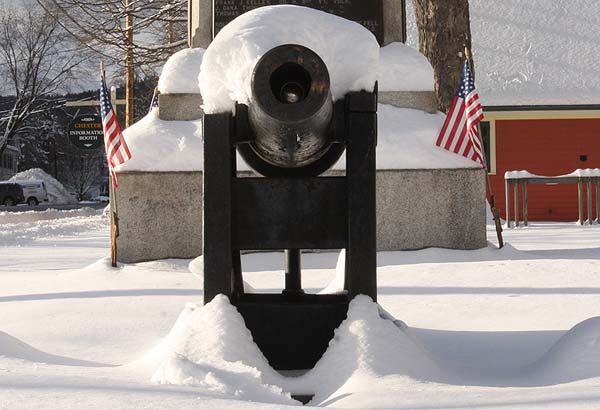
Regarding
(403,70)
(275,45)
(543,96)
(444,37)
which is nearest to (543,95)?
(543,96)

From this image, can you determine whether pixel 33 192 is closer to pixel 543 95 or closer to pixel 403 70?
pixel 543 95

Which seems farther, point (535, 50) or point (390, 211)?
point (535, 50)

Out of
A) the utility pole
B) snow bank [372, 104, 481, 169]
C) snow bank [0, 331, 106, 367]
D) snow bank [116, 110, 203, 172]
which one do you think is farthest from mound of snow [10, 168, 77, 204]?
snow bank [0, 331, 106, 367]

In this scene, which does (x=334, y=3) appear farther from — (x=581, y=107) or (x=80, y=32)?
(x=80, y=32)

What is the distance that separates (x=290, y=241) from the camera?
13.9 feet

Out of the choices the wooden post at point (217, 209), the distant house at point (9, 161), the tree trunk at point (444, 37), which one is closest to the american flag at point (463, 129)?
the tree trunk at point (444, 37)

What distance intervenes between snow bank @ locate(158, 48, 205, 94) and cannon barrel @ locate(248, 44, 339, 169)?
550 cm

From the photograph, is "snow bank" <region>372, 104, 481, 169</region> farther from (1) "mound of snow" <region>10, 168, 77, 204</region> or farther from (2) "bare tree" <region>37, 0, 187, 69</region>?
(1) "mound of snow" <region>10, 168, 77, 204</region>

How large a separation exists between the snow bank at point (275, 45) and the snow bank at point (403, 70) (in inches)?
209

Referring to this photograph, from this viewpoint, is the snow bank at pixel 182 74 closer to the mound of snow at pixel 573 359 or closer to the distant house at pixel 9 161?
the mound of snow at pixel 573 359

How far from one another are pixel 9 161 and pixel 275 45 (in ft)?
308

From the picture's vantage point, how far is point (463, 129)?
903cm

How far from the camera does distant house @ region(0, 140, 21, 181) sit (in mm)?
86000

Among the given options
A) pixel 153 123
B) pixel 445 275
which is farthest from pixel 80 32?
pixel 445 275
